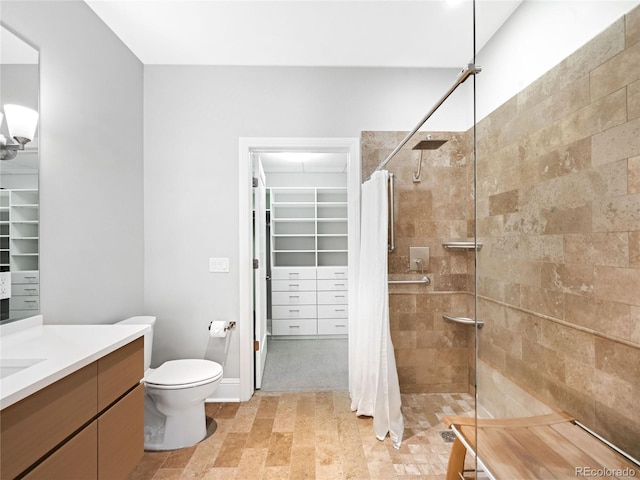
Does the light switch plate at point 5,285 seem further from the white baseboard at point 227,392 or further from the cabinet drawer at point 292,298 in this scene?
the cabinet drawer at point 292,298

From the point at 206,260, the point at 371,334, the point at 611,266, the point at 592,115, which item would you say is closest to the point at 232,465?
the point at 371,334

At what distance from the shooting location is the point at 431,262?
8.17 ft

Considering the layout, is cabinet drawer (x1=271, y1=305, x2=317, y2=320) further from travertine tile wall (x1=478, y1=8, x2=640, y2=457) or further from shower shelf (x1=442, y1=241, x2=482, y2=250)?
travertine tile wall (x1=478, y1=8, x2=640, y2=457)

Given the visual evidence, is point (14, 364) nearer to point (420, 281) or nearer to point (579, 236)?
point (579, 236)

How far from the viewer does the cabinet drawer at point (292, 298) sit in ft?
14.0

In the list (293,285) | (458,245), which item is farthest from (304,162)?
(458,245)

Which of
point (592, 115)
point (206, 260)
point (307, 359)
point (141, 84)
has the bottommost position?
point (307, 359)

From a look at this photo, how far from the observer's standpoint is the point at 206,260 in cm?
252

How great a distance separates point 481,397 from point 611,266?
60 cm

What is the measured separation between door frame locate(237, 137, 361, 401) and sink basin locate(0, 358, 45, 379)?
1.44 m

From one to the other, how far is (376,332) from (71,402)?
1.59 metres

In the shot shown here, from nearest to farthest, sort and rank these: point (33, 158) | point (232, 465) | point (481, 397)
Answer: point (481, 397)
point (33, 158)
point (232, 465)

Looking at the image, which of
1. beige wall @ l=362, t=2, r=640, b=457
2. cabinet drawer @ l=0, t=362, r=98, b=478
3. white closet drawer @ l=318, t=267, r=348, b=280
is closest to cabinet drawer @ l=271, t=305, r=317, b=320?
white closet drawer @ l=318, t=267, r=348, b=280

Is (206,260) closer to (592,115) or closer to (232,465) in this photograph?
(232,465)
